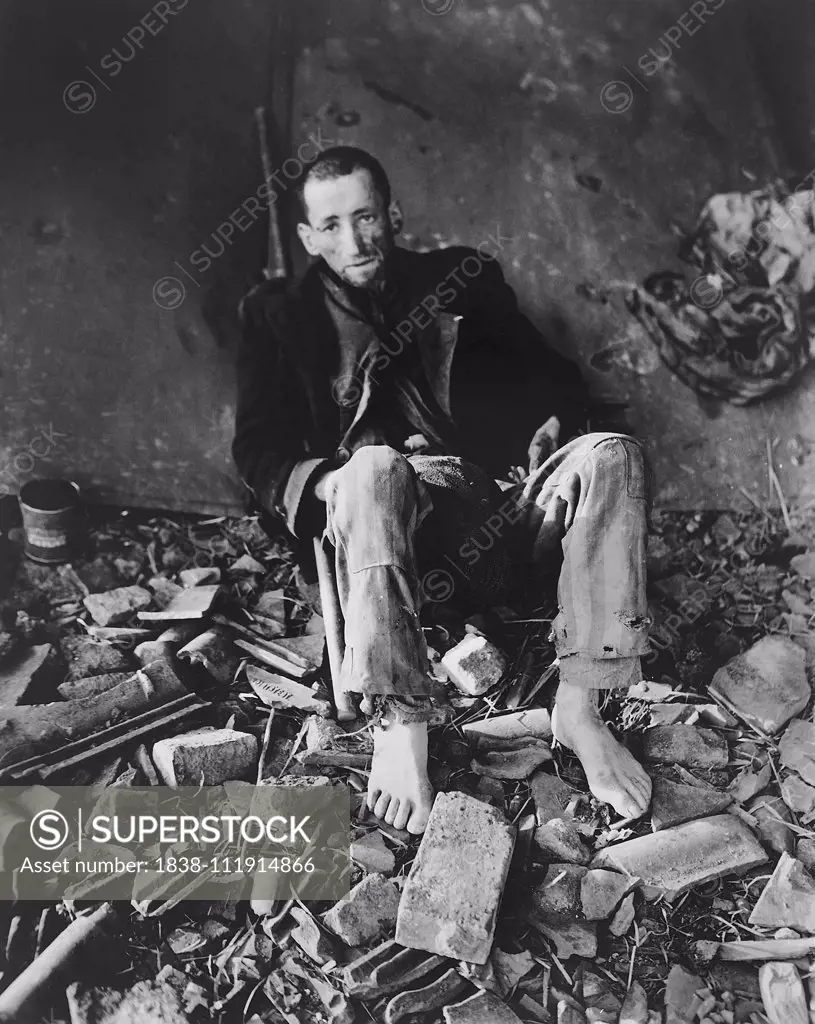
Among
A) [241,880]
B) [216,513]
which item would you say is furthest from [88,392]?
[241,880]

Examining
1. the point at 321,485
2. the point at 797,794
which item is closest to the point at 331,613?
the point at 321,485

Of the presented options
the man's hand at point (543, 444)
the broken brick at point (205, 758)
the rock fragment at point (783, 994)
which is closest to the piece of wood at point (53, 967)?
the broken brick at point (205, 758)

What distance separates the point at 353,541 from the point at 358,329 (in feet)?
2.11

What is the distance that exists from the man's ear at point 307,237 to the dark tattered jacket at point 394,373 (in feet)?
0.12

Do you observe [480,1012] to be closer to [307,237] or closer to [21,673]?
[21,673]

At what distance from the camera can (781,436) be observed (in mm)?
2012

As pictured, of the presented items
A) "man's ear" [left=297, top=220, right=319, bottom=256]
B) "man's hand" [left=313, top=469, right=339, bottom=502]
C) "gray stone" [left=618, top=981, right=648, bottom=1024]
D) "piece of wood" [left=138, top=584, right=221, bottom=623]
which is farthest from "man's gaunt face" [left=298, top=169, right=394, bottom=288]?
"gray stone" [left=618, top=981, right=648, bottom=1024]

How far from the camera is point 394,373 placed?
190cm

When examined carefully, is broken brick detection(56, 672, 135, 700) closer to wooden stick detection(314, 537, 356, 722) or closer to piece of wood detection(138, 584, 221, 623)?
piece of wood detection(138, 584, 221, 623)

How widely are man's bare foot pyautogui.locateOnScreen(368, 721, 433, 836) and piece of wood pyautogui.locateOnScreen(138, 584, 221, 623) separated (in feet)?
1.80

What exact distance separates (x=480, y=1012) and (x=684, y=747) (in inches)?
25.8

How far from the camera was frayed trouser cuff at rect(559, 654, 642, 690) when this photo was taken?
159cm

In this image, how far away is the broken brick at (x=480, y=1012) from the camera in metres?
1.33

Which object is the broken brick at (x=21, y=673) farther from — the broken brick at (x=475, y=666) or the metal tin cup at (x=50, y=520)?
the broken brick at (x=475, y=666)
